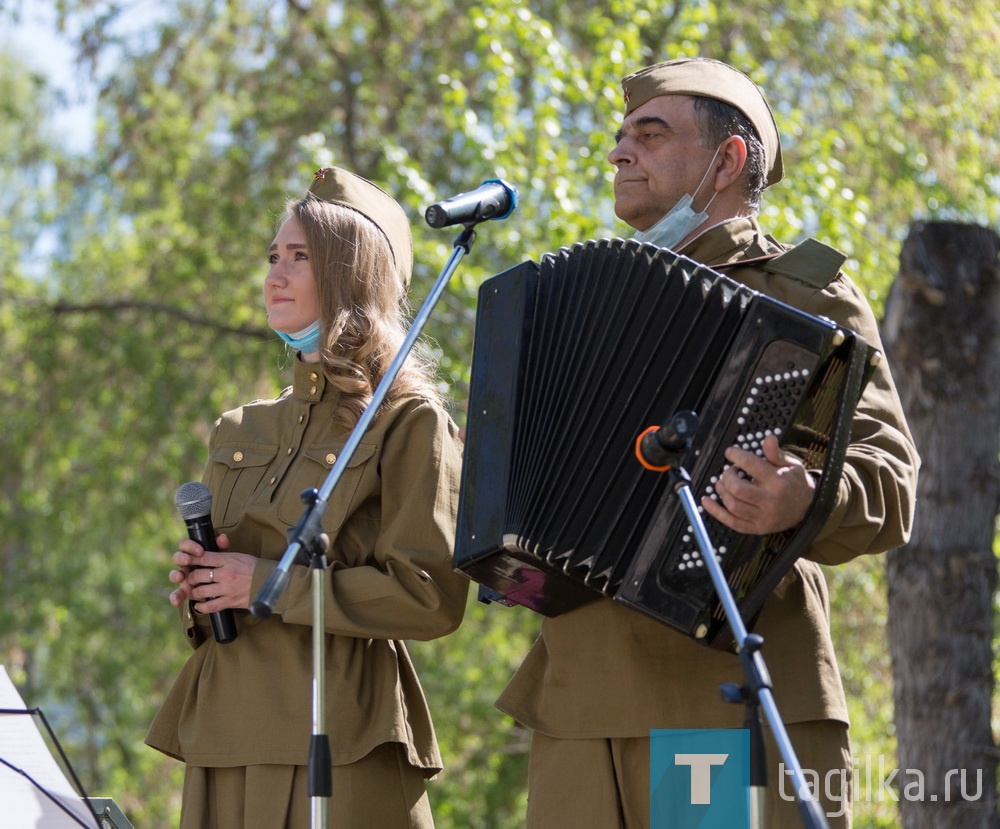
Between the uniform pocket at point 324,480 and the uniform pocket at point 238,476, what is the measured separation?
104mm

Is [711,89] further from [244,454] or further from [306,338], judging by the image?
[244,454]

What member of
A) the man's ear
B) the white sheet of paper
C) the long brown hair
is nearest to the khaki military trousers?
the white sheet of paper

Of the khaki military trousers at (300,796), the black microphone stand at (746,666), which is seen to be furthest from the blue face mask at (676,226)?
the khaki military trousers at (300,796)

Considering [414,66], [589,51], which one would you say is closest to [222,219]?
[414,66]

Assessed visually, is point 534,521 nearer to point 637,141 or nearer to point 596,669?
point 596,669

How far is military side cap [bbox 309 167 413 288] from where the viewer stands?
4.01m

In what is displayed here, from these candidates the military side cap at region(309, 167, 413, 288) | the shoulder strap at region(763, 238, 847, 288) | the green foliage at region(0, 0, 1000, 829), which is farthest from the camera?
the green foliage at region(0, 0, 1000, 829)

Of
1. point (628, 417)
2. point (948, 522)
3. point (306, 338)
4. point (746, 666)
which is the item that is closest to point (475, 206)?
point (628, 417)

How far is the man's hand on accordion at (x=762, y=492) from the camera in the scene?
2.81m

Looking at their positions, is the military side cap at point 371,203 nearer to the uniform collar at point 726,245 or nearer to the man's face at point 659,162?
the man's face at point 659,162

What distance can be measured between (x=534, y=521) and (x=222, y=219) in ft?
27.9

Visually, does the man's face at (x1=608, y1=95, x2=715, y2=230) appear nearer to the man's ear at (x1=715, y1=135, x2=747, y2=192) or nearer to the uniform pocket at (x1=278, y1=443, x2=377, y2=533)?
the man's ear at (x1=715, y1=135, x2=747, y2=192)

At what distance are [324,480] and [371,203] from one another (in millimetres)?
875

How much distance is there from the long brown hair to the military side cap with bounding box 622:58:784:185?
2.67ft
